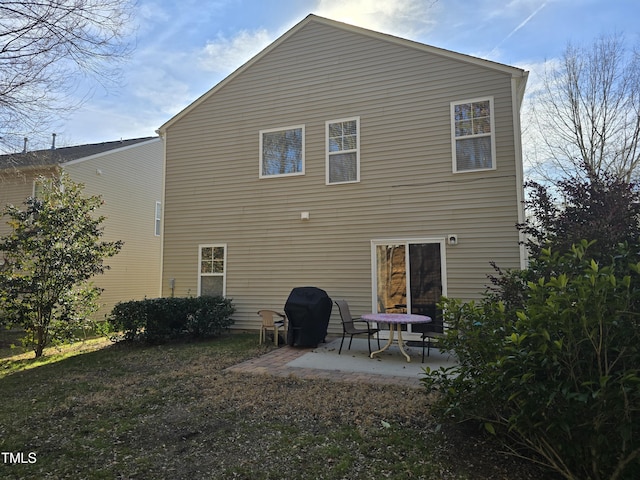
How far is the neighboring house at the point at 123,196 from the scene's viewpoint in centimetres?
1277

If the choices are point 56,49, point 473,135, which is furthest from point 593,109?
point 56,49

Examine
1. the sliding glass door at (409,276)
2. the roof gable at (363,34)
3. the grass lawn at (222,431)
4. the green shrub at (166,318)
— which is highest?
the roof gable at (363,34)

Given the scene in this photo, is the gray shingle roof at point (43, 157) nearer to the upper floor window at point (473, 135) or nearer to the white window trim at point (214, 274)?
the white window trim at point (214, 274)

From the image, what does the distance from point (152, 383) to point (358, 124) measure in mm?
6669

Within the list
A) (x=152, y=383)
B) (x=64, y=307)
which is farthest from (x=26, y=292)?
(x=152, y=383)

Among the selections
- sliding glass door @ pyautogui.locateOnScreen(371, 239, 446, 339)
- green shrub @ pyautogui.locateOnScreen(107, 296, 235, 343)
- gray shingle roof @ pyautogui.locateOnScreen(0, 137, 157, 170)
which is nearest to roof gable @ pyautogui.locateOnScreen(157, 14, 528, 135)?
gray shingle roof @ pyautogui.locateOnScreen(0, 137, 157, 170)

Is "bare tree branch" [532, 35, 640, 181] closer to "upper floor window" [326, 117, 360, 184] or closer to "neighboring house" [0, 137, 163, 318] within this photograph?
"upper floor window" [326, 117, 360, 184]

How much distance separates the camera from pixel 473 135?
819 cm

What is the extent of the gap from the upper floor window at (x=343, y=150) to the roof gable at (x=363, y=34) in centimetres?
198

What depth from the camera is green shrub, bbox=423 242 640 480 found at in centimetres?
229

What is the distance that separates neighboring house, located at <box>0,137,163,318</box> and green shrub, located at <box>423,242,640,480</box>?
41.2 feet

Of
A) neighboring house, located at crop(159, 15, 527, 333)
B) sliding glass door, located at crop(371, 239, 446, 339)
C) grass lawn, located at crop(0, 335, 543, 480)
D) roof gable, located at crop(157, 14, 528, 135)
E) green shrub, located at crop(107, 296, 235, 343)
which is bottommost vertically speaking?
grass lawn, located at crop(0, 335, 543, 480)

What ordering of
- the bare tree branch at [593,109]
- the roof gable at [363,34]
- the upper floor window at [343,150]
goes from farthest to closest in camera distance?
1. the bare tree branch at [593,109]
2. the upper floor window at [343,150]
3. the roof gable at [363,34]

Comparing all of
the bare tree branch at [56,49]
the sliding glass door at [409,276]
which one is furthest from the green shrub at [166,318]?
the bare tree branch at [56,49]
